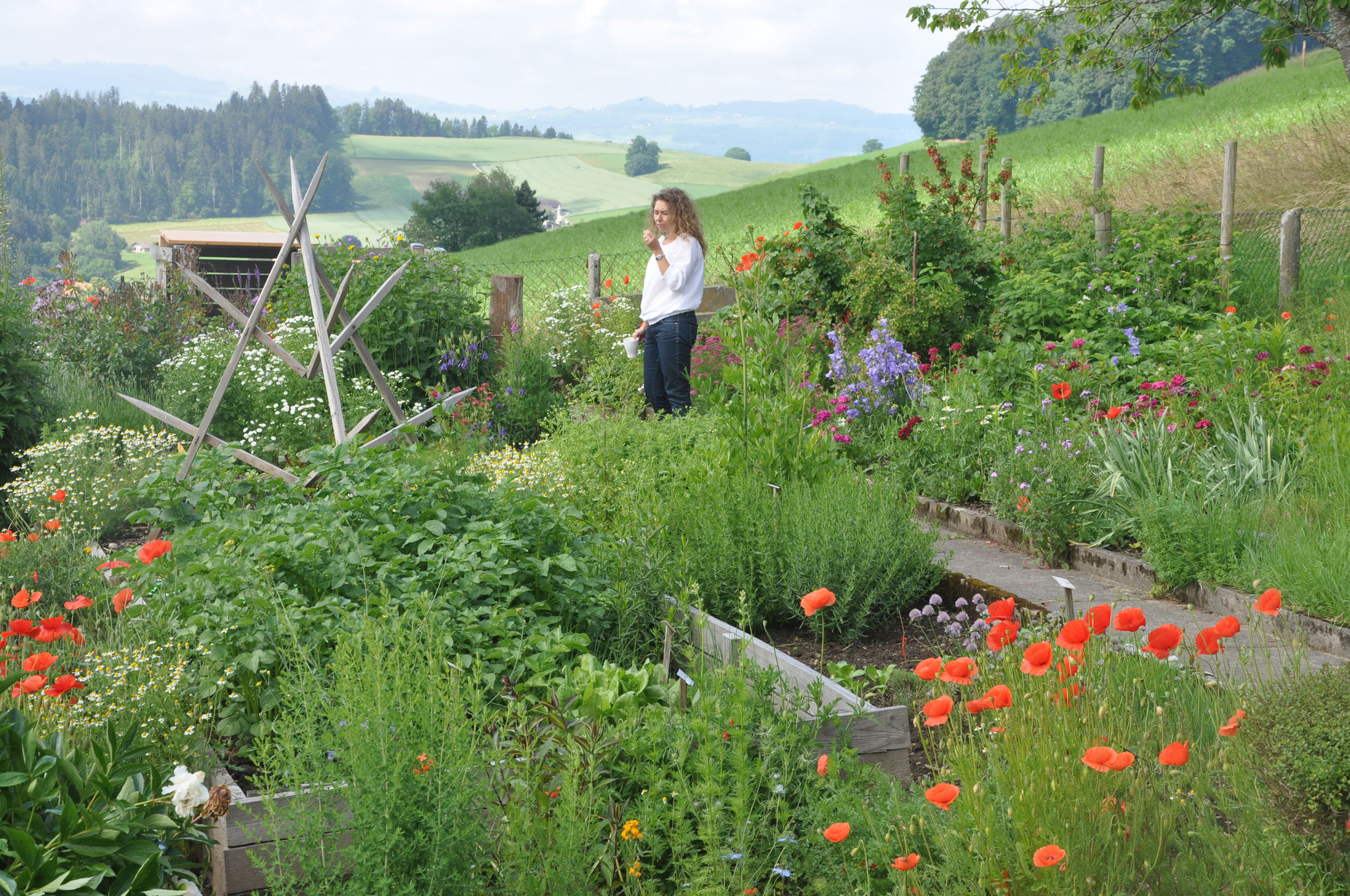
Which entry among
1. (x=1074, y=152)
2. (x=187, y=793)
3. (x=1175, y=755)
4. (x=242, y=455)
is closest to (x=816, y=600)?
(x=1175, y=755)

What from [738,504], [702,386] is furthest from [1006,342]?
[738,504]

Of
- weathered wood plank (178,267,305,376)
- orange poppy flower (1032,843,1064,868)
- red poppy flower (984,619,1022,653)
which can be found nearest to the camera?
orange poppy flower (1032,843,1064,868)

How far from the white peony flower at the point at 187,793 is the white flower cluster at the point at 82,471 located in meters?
3.31

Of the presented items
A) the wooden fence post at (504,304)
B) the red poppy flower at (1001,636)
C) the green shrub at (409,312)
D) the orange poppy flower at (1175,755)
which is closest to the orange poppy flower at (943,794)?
the orange poppy flower at (1175,755)

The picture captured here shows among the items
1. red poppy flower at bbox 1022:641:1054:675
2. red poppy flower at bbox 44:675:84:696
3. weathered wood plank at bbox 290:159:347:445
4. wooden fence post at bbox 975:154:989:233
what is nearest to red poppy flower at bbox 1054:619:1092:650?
red poppy flower at bbox 1022:641:1054:675

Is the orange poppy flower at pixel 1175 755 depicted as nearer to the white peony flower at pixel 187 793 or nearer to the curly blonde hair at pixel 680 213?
the white peony flower at pixel 187 793

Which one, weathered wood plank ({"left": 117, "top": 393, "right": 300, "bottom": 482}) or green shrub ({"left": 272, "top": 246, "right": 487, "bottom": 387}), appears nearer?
weathered wood plank ({"left": 117, "top": 393, "right": 300, "bottom": 482})

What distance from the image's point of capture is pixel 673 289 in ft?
22.4

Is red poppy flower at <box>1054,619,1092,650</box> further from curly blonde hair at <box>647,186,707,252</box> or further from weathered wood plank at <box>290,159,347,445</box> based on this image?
curly blonde hair at <box>647,186,707,252</box>

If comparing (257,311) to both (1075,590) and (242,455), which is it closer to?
(242,455)

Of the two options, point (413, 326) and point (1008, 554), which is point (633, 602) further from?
point (413, 326)

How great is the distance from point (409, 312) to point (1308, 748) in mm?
8097

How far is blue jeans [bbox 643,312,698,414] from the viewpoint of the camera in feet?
22.7

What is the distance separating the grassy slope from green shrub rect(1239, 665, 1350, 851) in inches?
526
